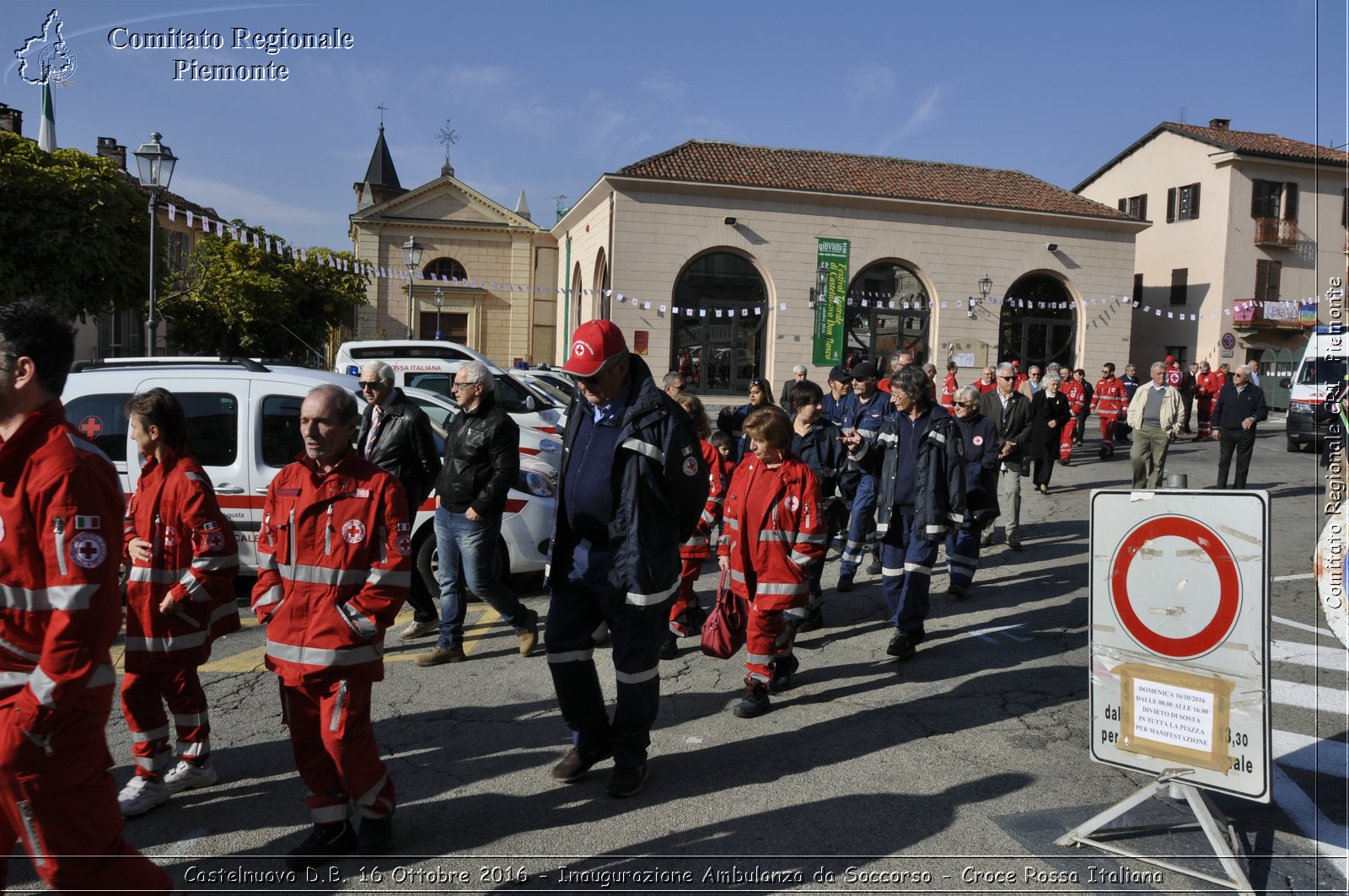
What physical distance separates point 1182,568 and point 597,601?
2.42m

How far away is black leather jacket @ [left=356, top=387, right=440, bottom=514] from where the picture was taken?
232 inches

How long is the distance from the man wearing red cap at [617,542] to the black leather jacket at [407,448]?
2117 mm

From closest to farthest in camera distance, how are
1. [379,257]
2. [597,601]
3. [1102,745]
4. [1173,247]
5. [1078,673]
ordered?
[1102,745] → [597,601] → [1078,673] → [1173,247] → [379,257]

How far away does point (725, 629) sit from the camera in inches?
197

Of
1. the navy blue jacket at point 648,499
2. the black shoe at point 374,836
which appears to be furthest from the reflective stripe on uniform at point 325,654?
the navy blue jacket at point 648,499

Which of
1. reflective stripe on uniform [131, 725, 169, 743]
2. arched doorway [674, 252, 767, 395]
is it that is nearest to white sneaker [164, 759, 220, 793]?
reflective stripe on uniform [131, 725, 169, 743]

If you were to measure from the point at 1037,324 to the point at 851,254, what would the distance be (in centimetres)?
772

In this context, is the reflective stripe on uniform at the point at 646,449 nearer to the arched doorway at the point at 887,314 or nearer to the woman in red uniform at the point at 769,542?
the woman in red uniform at the point at 769,542

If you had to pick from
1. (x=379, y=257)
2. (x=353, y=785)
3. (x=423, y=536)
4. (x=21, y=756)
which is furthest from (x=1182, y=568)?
(x=379, y=257)

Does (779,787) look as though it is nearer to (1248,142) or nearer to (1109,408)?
(1109,408)

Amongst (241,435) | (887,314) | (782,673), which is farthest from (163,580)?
(887,314)

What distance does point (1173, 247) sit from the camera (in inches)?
1492

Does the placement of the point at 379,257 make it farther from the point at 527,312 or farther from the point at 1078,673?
the point at 1078,673

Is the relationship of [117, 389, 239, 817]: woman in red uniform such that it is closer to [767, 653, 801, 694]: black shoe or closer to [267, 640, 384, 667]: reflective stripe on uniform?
[267, 640, 384, 667]: reflective stripe on uniform
